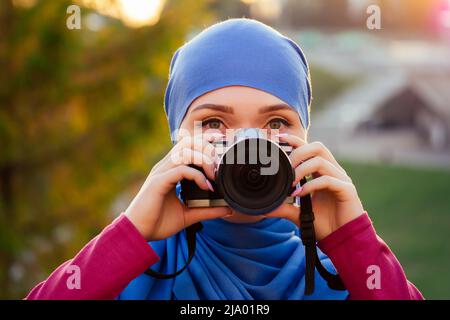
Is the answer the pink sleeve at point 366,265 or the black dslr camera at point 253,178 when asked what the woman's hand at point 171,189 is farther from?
the pink sleeve at point 366,265

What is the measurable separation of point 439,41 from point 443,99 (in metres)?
5.82

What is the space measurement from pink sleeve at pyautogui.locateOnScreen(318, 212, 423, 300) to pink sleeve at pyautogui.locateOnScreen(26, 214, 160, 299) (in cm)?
48

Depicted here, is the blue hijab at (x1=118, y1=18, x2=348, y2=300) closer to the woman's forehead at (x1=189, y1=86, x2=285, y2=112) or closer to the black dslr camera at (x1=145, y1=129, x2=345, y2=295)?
the woman's forehead at (x1=189, y1=86, x2=285, y2=112)

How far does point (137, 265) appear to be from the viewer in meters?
1.77

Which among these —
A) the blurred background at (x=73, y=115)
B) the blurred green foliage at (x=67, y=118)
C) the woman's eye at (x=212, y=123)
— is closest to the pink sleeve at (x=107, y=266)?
the woman's eye at (x=212, y=123)

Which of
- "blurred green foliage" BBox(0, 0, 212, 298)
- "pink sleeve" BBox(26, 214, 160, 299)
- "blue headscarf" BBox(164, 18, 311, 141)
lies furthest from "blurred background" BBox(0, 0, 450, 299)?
"pink sleeve" BBox(26, 214, 160, 299)

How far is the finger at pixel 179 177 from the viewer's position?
1853 millimetres

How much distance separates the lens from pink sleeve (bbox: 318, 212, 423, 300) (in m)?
1.79

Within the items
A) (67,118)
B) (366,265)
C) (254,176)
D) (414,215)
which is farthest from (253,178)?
(414,215)

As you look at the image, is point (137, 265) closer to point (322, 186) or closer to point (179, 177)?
point (179, 177)

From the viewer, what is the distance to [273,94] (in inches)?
76.4
